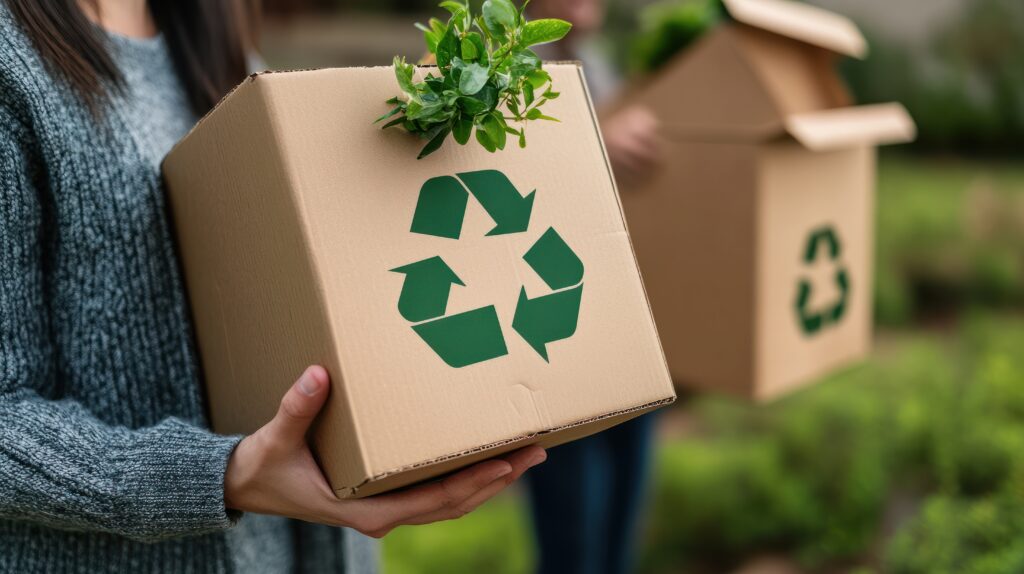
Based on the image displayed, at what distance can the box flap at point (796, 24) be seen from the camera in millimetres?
1265

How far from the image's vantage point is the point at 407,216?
0.64 meters

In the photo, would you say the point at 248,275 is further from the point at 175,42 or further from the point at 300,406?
the point at 175,42

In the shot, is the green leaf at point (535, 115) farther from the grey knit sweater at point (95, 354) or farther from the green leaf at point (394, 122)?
the grey knit sweater at point (95, 354)

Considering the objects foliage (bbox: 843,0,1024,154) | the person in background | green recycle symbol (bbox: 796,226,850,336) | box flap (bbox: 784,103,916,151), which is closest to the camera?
box flap (bbox: 784,103,916,151)

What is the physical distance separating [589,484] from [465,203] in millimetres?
955

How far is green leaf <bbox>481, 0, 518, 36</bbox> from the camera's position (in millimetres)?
600

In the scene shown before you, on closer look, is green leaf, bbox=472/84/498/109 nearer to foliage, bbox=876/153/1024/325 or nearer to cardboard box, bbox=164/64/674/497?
cardboard box, bbox=164/64/674/497

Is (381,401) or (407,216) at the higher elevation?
(407,216)

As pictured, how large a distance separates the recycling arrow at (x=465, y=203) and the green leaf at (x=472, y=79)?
9 cm

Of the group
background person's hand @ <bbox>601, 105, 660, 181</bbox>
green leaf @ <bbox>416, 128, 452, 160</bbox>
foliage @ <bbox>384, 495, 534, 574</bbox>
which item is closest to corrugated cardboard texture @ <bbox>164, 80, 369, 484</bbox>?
green leaf @ <bbox>416, 128, 452, 160</bbox>

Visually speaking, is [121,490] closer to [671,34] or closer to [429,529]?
[671,34]

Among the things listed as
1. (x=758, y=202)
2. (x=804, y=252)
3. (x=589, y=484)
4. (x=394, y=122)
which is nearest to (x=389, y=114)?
(x=394, y=122)

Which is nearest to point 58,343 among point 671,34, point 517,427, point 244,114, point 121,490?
point 121,490

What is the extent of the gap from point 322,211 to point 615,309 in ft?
0.82
